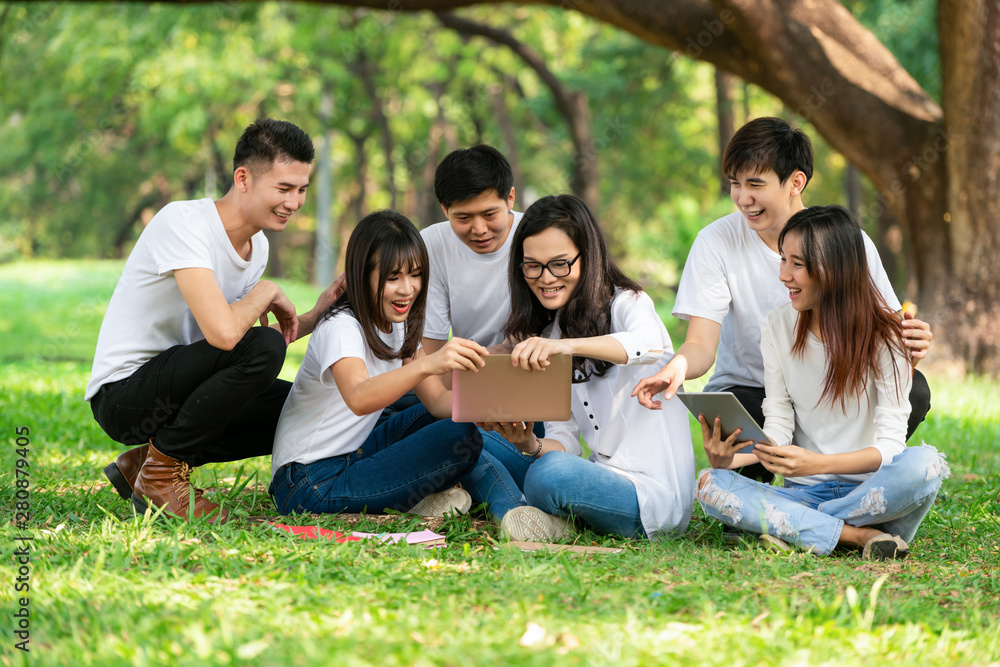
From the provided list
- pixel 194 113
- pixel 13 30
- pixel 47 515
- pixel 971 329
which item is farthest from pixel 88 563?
pixel 194 113

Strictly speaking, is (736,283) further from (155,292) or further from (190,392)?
(155,292)

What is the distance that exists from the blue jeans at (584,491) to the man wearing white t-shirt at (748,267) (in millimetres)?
521

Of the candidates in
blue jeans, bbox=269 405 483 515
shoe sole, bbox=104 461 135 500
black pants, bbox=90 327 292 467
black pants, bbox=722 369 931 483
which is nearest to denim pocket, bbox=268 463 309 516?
blue jeans, bbox=269 405 483 515

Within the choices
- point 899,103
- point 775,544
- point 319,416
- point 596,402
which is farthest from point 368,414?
point 899,103

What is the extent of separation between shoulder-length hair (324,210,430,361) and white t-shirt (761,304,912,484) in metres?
1.35

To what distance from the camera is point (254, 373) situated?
338 cm

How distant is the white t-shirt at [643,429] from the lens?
3170 millimetres

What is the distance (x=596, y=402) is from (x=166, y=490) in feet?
5.35

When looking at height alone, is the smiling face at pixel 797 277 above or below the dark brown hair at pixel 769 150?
below

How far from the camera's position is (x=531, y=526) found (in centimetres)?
316

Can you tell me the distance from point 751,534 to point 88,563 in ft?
7.12

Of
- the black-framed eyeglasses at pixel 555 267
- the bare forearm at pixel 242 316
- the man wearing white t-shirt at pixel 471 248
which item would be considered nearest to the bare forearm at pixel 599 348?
the black-framed eyeglasses at pixel 555 267

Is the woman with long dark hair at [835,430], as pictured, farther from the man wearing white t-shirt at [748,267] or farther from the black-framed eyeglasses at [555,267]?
the black-framed eyeglasses at [555,267]

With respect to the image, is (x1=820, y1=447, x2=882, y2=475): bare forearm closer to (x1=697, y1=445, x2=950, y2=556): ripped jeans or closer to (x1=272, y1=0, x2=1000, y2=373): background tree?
(x1=697, y1=445, x2=950, y2=556): ripped jeans
